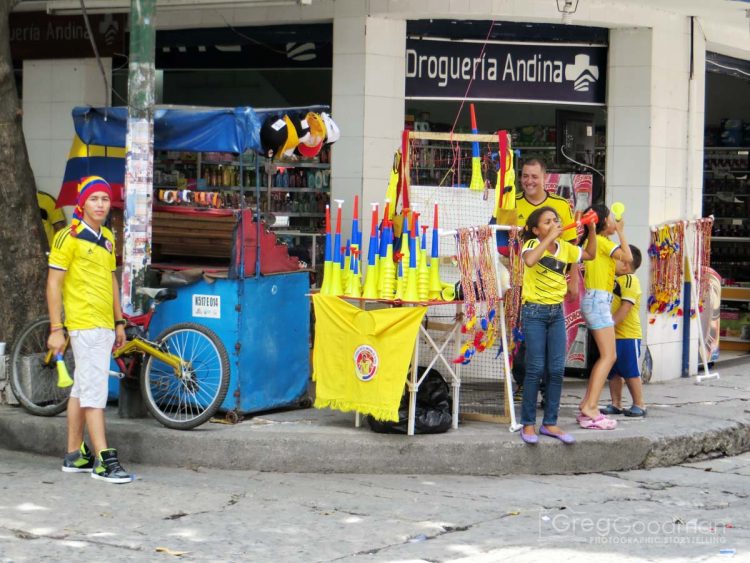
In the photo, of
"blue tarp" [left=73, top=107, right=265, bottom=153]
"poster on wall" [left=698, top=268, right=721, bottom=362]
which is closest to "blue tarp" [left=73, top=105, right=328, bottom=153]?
"blue tarp" [left=73, top=107, right=265, bottom=153]

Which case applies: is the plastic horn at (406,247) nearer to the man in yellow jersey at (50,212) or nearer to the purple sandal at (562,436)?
the purple sandal at (562,436)

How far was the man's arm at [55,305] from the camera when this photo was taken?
7.41 meters

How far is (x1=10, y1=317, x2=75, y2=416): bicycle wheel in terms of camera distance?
8.86 m

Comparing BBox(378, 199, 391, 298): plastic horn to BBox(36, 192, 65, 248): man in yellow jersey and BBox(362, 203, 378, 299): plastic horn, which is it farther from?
BBox(36, 192, 65, 248): man in yellow jersey

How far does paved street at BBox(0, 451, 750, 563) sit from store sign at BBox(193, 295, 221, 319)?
1.27m

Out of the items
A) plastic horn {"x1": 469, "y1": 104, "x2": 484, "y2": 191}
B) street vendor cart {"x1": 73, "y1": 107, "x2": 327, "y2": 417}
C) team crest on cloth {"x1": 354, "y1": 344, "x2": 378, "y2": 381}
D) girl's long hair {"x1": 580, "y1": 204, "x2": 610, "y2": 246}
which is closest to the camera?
team crest on cloth {"x1": 354, "y1": 344, "x2": 378, "y2": 381}

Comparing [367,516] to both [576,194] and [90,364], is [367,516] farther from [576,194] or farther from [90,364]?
[576,194]

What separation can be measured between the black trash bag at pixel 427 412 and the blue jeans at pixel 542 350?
1.89 feet

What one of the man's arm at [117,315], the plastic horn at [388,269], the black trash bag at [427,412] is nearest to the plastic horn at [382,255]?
the plastic horn at [388,269]

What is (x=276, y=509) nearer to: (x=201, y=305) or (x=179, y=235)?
(x=201, y=305)

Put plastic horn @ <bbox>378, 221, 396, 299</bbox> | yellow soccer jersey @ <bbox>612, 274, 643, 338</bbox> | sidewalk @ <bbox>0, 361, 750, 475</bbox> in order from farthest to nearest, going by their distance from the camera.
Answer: yellow soccer jersey @ <bbox>612, 274, 643, 338</bbox> < plastic horn @ <bbox>378, 221, 396, 299</bbox> < sidewalk @ <bbox>0, 361, 750, 475</bbox>

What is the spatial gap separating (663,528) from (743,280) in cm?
866

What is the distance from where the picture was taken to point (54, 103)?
12133 millimetres

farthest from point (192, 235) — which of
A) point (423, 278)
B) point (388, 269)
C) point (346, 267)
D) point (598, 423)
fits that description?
point (598, 423)
